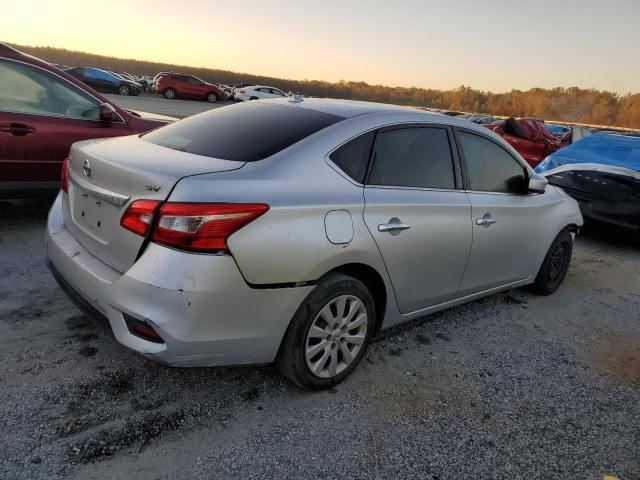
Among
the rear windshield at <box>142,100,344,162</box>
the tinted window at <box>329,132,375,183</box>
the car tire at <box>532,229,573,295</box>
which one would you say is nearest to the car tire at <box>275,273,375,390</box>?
the tinted window at <box>329,132,375,183</box>

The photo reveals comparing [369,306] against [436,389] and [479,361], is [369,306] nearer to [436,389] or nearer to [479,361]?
[436,389]

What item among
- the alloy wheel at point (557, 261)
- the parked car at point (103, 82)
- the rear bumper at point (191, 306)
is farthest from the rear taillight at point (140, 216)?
the parked car at point (103, 82)

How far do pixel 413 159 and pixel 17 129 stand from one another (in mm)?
3574

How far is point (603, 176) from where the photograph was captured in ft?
22.4

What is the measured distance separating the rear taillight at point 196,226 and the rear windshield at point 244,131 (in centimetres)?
47

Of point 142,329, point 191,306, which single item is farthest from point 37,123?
point 191,306

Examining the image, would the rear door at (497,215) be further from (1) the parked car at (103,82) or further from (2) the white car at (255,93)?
(2) the white car at (255,93)

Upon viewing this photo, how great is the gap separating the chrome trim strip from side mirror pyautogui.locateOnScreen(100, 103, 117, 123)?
2353 mm

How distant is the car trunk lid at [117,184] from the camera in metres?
2.32

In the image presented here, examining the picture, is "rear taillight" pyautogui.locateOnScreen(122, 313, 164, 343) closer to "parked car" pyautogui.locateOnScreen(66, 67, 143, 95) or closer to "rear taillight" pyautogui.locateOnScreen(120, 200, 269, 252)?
"rear taillight" pyautogui.locateOnScreen(120, 200, 269, 252)

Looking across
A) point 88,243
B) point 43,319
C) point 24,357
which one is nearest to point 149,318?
point 88,243

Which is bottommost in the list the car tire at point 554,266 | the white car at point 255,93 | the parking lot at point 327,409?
the white car at point 255,93

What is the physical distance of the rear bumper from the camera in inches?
86.1

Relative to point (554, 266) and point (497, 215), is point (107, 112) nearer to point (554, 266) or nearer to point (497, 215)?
point (497, 215)
